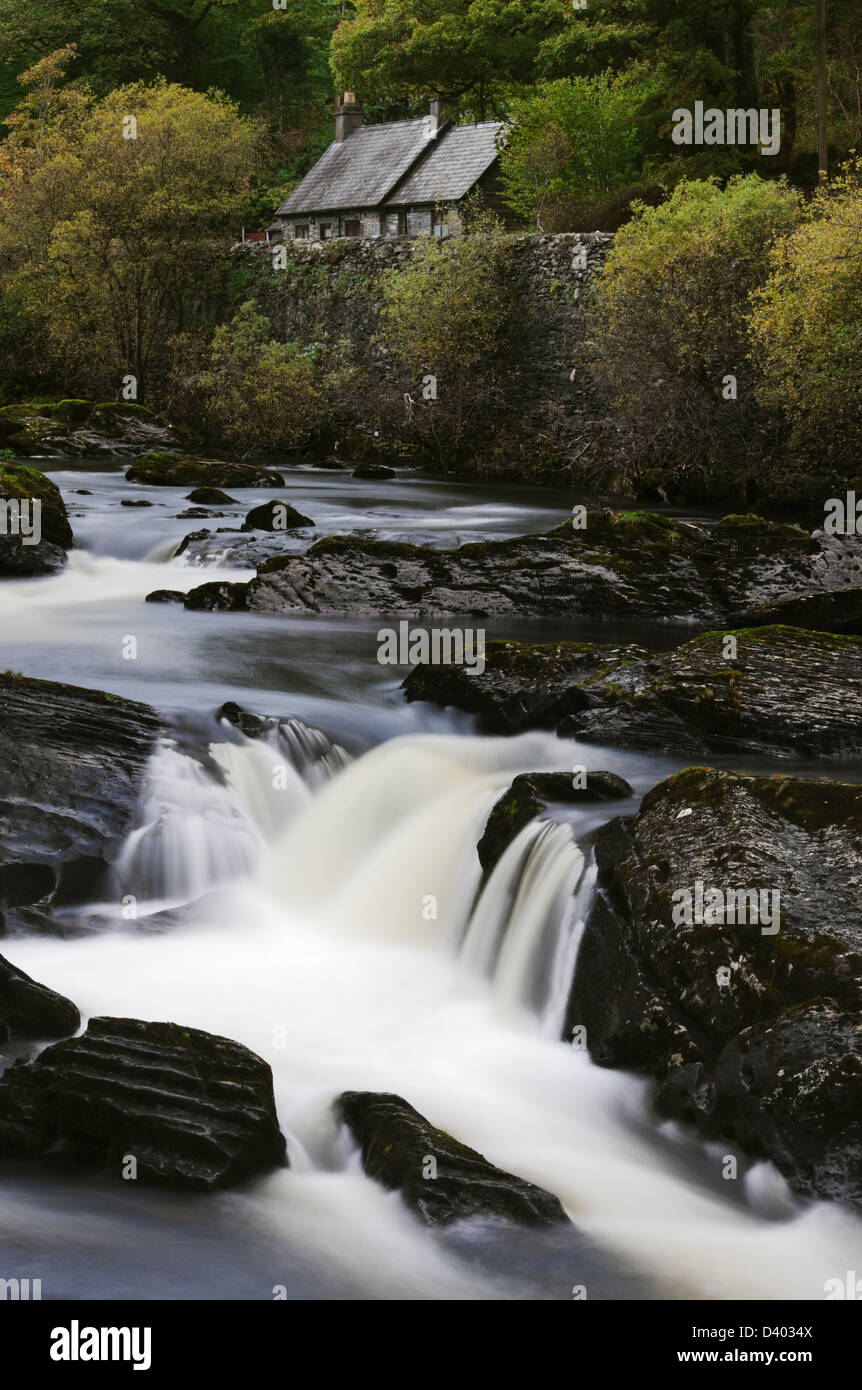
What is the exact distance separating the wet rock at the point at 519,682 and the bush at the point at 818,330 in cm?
970

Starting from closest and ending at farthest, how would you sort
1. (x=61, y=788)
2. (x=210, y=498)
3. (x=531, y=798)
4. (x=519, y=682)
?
1. (x=531, y=798)
2. (x=61, y=788)
3. (x=519, y=682)
4. (x=210, y=498)

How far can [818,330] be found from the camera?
19141 millimetres

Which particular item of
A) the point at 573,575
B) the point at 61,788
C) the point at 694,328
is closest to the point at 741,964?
the point at 61,788

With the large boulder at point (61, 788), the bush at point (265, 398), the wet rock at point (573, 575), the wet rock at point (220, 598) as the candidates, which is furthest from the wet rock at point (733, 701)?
the bush at point (265, 398)

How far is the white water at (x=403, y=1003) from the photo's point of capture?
213 inches

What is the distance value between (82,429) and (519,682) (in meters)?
22.2

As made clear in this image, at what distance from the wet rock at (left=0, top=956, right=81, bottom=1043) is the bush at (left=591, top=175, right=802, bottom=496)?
1797 centimetres

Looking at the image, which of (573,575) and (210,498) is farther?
(210,498)

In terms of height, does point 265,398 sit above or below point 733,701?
A: above

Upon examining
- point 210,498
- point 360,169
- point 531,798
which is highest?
point 360,169

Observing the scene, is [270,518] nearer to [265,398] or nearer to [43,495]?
[43,495]

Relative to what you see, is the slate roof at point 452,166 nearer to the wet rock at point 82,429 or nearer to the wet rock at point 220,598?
the wet rock at point 82,429

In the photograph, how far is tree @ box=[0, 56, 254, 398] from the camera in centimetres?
3403
